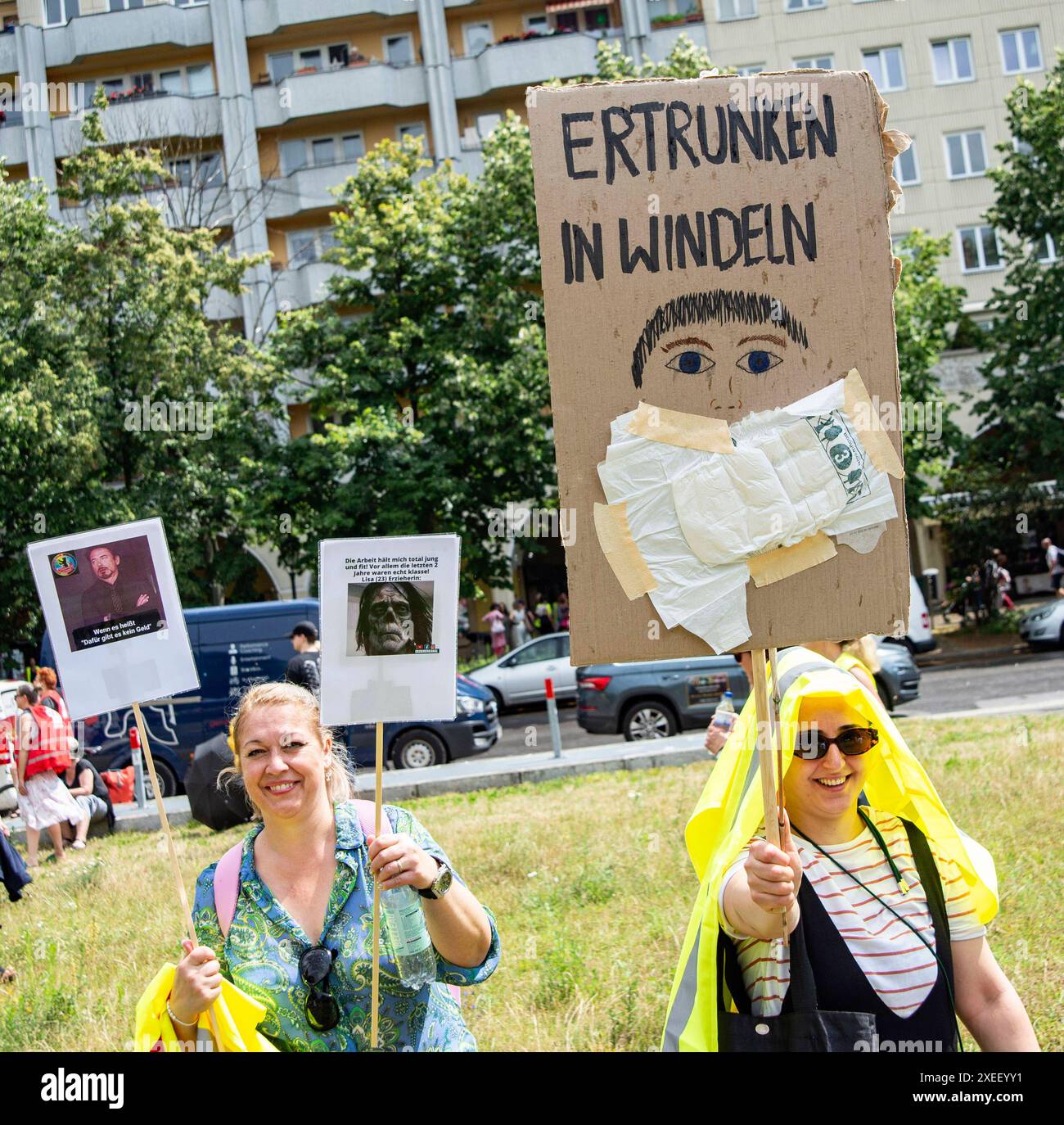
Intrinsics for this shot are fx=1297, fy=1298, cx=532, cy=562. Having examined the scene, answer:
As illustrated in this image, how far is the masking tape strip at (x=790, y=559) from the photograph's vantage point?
285cm

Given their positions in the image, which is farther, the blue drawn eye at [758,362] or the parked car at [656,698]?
the parked car at [656,698]

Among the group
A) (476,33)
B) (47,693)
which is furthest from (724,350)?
(476,33)

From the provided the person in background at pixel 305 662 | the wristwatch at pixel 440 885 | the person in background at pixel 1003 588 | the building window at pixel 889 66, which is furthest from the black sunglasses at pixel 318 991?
the building window at pixel 889 66

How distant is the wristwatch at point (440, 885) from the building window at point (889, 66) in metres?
36.9

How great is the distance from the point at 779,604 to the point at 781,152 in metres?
1.00

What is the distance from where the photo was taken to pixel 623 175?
9.45 ft

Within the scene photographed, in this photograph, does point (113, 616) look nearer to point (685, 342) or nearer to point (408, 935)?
point (408, 935)

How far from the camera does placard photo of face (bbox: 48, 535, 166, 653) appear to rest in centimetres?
309

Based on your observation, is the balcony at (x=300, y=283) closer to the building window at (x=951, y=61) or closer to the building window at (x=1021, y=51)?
the building window at (x=951, y=61)

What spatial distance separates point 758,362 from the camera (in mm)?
2854

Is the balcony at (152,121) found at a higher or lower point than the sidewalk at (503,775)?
higher

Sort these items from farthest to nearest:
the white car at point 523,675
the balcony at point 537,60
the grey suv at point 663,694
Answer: the balcony at point 537,60
the white car at point 523,675
the grey suv at point 663,694

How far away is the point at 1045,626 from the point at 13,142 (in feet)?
95.4

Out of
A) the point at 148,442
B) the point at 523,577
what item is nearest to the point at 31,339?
the point at 148,442
